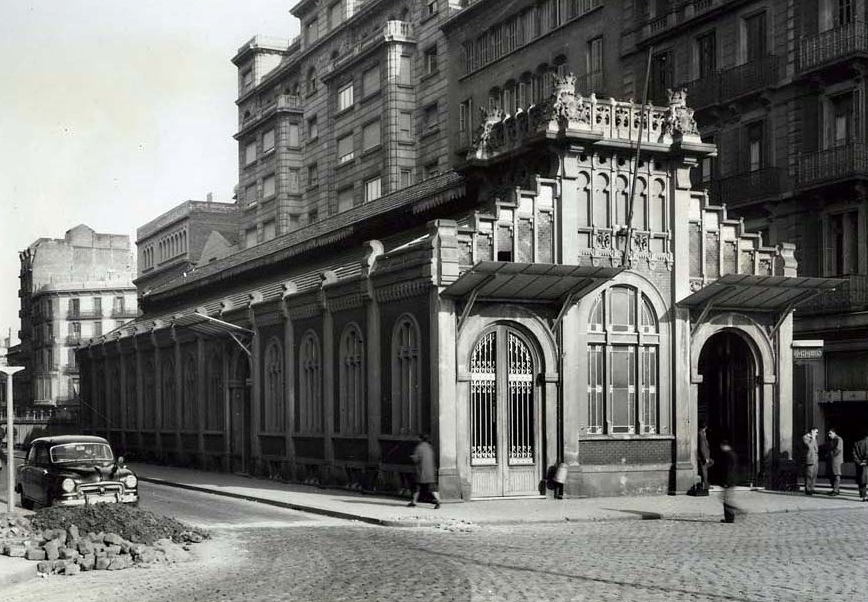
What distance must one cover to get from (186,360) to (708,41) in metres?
22.0

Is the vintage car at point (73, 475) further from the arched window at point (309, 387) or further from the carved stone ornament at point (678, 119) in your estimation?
the carved stone ornament at point (678, 119)

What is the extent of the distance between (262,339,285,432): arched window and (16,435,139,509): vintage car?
934 centimetres

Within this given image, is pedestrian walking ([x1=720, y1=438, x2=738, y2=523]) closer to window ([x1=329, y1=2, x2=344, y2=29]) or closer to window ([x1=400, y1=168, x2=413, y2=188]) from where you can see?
window ([x1=400, y1=168, x2=413, y2=188])

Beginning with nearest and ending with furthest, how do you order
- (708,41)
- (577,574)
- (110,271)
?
(577,574) → (708,41) → (110,271)

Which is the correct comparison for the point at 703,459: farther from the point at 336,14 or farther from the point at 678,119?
the point at 336,14

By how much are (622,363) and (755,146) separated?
14.2 meters

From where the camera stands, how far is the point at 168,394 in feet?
151

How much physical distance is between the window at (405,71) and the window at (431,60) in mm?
1039

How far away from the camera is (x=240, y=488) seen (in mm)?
31469

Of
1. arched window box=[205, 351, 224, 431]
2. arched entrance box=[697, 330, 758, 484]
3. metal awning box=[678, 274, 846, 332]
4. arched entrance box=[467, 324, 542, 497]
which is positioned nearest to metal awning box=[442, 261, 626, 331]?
arched entrance box=[467, 324, 542, 497]

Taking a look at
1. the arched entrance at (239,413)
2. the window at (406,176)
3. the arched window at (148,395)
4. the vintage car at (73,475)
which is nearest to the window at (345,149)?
the window at (406,176)

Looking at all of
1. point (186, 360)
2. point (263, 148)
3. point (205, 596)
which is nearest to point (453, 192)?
point (186, 360)

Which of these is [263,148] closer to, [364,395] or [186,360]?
[186,360]

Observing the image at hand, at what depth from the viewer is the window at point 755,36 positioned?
3862 cm
